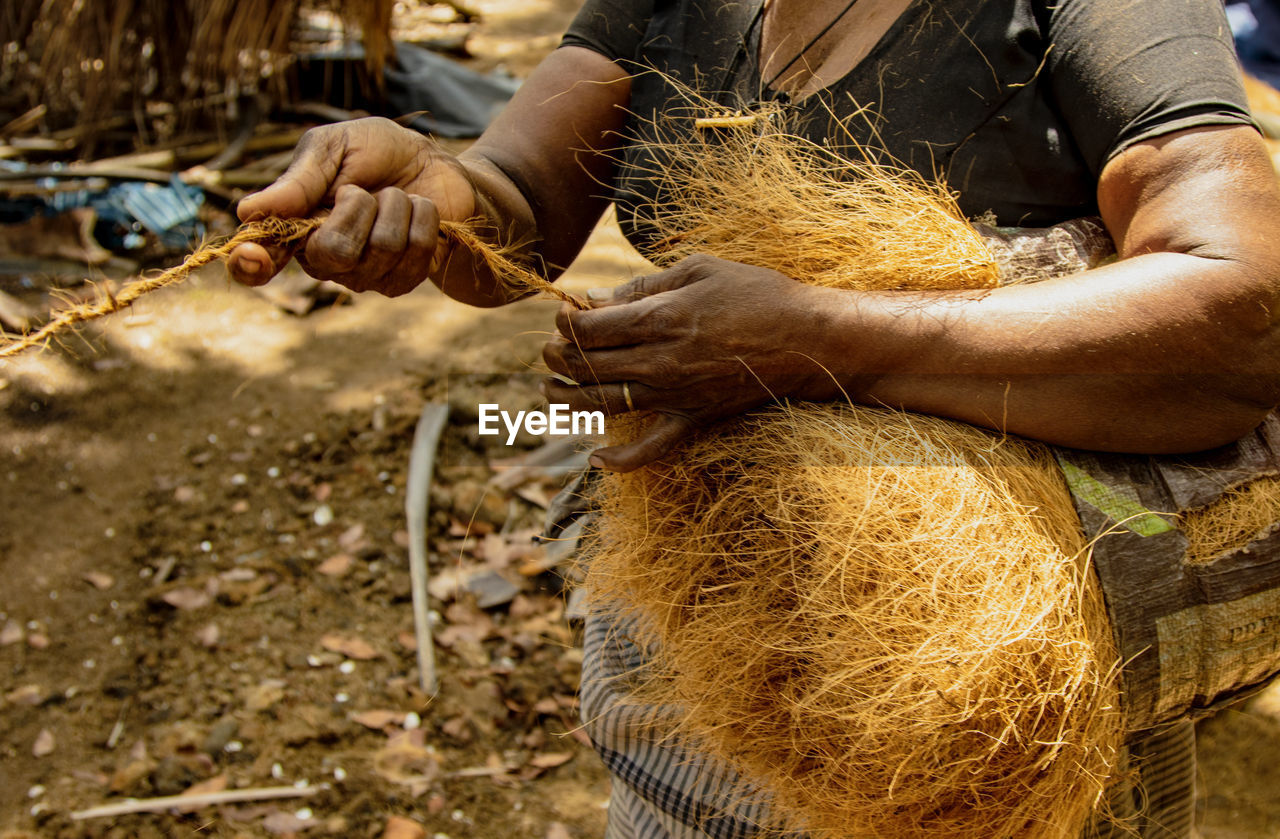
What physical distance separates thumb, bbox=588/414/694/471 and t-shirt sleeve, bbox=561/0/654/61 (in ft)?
2.65

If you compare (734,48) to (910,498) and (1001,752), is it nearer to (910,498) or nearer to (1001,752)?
(910,498)

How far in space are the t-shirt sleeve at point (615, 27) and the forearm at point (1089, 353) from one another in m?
A: 0.77

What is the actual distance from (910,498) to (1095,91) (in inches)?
25.0

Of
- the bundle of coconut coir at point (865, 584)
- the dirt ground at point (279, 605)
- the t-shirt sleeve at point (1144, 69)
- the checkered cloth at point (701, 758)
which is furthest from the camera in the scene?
the dirt ground at point (279, 605)

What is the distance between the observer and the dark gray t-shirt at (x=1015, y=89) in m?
1.22

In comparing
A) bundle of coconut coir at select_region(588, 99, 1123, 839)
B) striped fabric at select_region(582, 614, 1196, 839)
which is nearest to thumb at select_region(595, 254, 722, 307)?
bundle of coconut coir at select_region(588, 99, 1123, 839)

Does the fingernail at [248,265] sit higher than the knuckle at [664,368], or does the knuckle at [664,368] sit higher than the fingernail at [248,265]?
the fingernail at [248,265]

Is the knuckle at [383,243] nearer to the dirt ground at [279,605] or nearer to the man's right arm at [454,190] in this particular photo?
the man's right arm at [454,190]

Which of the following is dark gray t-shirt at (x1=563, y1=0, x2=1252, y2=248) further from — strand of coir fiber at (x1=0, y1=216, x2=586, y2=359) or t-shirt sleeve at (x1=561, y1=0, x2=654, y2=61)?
strand of coir fiber at (x1=0, y1=216, x2=586, y2=359)

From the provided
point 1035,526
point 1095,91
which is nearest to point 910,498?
point 1035,526

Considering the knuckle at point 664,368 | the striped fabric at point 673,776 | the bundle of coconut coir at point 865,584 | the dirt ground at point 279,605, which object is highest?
the knuckle at point 664,368

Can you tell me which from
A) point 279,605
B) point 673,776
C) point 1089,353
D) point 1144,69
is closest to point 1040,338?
point 1089,353

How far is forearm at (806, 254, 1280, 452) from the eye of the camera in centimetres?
115

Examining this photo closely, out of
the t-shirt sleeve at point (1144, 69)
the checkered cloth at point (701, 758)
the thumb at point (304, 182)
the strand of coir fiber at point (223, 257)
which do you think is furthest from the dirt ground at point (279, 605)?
the t-shirt sleeve at point (1144, 69)
